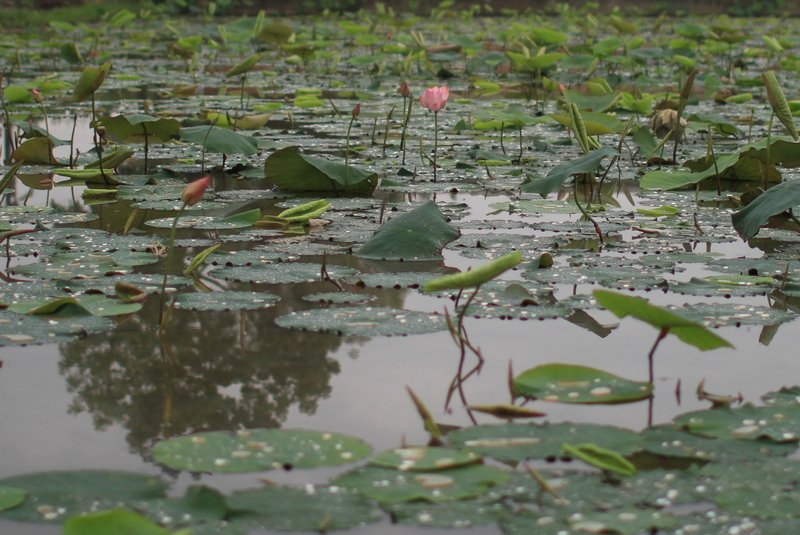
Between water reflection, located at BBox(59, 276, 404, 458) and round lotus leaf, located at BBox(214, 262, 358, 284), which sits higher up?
round lotus leaf, located at BBox(214, 262, 358, 284)

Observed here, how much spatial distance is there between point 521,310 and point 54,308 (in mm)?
696

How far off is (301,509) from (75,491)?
22 centimetres

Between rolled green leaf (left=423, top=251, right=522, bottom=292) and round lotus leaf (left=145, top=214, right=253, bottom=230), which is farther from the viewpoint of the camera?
round lotus leaf (left=145, top=214, right=253, bottom=230)

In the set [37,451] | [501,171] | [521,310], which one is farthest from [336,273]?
[501,171]

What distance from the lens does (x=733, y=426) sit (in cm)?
131

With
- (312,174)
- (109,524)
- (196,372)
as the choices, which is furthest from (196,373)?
(312,174)

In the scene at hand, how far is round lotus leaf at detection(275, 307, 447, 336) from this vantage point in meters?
1.66

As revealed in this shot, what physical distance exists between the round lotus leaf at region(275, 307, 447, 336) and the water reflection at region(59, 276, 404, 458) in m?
0.02

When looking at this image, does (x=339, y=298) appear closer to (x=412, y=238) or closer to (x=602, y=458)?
(x=412, y=238)

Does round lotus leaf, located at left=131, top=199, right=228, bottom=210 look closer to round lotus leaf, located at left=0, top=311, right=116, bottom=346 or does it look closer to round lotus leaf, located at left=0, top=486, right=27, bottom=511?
round lotus leaf, located at left=0, top=311, right=116, bottom=346

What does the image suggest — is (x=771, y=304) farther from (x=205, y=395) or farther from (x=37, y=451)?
(x=37, y=451)

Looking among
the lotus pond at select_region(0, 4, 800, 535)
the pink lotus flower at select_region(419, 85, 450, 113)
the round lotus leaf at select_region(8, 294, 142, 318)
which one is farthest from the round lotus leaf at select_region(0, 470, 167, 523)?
the pink lotus flower at select_region(419, 85, 450, 113)

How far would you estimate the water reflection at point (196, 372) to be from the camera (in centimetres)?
135

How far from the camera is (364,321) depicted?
1.70 meters
